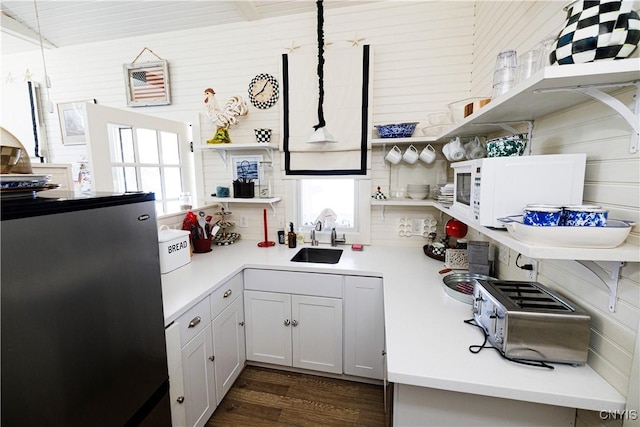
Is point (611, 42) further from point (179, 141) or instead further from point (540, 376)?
point (179, 141)

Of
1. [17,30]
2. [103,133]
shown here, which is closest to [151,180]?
[103,133]

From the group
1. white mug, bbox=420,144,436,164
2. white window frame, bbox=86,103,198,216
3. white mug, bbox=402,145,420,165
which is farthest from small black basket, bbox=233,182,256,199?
white mug, bbox=420,144,436,164

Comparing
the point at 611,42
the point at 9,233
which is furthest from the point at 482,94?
the point at 9,233

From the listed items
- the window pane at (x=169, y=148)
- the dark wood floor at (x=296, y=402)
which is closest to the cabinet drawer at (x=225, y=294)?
the dark wood floor at (x=296, y=402)

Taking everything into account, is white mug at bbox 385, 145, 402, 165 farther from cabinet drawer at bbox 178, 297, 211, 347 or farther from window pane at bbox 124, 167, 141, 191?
window pane at bbox 124, 167, 141, 191

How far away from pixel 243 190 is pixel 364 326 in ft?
5.05

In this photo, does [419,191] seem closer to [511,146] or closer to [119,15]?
[511,146]

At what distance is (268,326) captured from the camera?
2.13 m

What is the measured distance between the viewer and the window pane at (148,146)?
7.20ft

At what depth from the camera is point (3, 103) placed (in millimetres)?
3043

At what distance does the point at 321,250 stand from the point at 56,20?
3091 millimetres

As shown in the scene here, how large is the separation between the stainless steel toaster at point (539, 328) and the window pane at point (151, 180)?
2472 mm

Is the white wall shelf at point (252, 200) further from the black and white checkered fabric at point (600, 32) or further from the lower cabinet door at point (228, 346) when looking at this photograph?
the black and white checkered fabric at point (600, 32)

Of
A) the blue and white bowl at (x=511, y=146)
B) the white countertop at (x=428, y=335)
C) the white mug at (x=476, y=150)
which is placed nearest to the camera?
the white countertop at (x=428, y=335)
